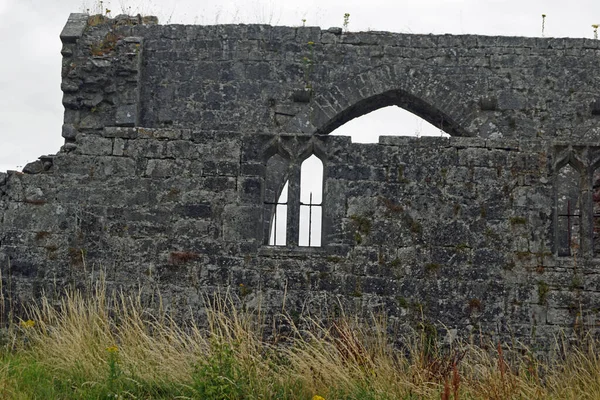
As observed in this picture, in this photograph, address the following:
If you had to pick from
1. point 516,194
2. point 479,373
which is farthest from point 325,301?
point 516,194

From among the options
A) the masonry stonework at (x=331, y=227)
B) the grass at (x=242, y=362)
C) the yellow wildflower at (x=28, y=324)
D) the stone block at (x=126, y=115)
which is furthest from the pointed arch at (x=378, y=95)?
the yellow wildflower at (x=28, y=324)

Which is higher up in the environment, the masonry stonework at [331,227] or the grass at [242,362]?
the masonry stonework at [331,227]

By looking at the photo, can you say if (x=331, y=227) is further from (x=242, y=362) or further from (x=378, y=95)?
(x=378, y=95)

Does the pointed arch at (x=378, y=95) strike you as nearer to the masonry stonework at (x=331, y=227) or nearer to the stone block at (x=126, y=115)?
the stone block at (x=126, y=115)

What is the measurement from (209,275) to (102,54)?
6.03 meters

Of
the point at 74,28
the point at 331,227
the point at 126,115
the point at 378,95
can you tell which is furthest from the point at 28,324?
the point at 378,95

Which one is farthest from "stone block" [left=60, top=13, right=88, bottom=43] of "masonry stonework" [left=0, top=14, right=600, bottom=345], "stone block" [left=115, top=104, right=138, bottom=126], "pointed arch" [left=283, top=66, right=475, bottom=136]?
"masonry stonework" [left=0, top=14, right=600, bottom=345]

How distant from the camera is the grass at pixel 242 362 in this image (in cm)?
571

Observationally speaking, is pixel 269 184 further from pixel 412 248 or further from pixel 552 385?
pixel 552 385

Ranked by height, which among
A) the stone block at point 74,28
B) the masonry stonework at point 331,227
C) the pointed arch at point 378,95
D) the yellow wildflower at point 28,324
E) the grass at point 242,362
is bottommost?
the grass at point 242,362

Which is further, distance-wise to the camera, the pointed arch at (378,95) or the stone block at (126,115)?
the pointed arch at (378,95)

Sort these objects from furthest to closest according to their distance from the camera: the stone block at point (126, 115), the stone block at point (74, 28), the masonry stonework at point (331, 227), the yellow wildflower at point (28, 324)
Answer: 1. the stone block at point (74, 28)
2. the stone block at point (126, 115)
3. the masonry stonework at point (331, 227)
4. the yellow wildflower at point (28, 324)

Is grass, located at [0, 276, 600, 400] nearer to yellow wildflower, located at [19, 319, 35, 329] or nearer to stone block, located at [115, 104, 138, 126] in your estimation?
yellow wildflower, located at [19, 319, 35, 329]

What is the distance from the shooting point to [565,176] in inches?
484
